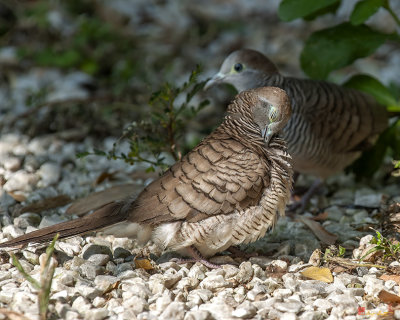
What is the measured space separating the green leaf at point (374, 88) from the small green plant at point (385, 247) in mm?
2026

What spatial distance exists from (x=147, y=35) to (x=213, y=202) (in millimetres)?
4564

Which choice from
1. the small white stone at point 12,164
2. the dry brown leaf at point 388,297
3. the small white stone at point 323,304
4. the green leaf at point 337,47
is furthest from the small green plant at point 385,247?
the small white stone at point 12,164

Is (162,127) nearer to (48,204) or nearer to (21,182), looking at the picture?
(48,204)

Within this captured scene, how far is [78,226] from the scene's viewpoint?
131 inches

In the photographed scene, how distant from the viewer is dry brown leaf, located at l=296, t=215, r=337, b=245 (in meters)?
3.82

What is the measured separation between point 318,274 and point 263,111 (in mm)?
955

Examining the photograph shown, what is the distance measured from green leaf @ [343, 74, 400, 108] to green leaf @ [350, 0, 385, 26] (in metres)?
0.78

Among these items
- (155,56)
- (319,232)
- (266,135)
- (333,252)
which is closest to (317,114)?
(319,232)

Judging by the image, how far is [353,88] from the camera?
5.13m

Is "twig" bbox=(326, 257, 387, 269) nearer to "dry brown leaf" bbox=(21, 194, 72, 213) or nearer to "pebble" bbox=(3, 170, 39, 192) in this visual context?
"dry brown leaf" bbox=(21, 194, 72, 213)

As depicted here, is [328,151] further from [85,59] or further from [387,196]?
[85,59]

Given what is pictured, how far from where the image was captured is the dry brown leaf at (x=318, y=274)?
10.6 ft

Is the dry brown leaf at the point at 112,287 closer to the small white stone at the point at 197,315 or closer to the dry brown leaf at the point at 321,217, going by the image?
the small white stone at the point at 197,315

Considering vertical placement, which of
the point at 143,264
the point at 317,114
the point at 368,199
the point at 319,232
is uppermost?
the point at 317,114
